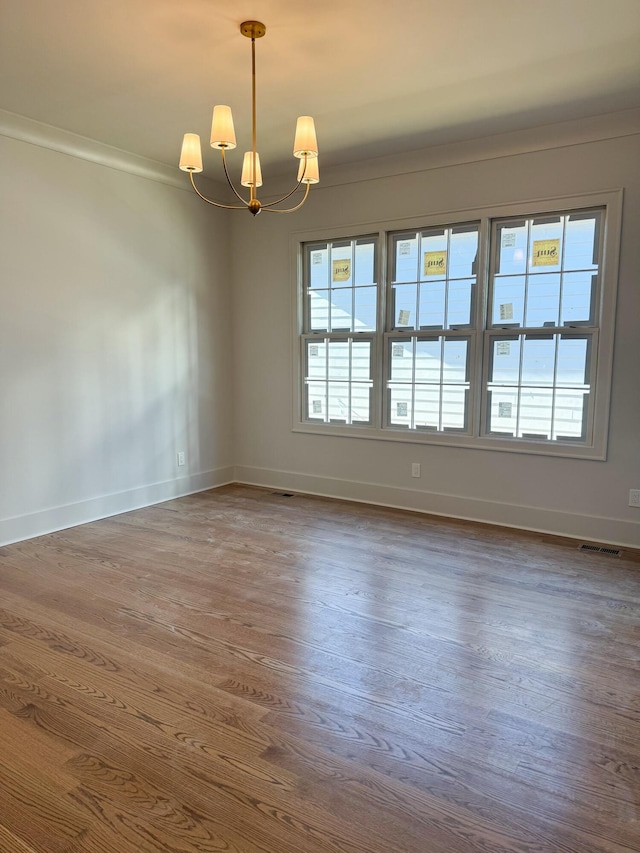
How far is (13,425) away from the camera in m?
3.71

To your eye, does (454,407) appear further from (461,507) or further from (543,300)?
(543,300)

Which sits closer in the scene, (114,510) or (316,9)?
(316,9)

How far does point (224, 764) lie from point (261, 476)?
3.76m

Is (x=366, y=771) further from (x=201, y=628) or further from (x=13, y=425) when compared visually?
(x=13, y=425)

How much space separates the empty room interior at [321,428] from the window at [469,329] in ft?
0.08

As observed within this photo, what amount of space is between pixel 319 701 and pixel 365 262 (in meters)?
3.57

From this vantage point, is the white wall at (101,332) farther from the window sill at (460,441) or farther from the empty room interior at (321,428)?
the window sill at (460,441)

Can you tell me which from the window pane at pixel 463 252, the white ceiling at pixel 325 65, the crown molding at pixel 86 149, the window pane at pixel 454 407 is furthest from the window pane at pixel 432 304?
the crown molding at pixel 86 149

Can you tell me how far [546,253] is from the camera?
3.90 m

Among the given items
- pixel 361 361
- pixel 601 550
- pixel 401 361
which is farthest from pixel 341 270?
pixel 601 550

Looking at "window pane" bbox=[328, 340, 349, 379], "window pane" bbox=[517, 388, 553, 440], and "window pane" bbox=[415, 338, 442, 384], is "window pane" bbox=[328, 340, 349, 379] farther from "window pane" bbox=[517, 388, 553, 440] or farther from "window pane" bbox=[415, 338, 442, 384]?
"window pane" bbox=[517, 388, 553, 440]

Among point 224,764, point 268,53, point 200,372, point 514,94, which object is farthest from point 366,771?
point 200,372

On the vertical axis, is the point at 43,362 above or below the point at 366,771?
above

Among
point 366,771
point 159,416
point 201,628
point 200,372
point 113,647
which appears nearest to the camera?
point 366,771
